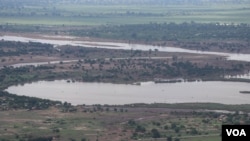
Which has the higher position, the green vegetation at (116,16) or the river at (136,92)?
the green vegetation at (116,16)

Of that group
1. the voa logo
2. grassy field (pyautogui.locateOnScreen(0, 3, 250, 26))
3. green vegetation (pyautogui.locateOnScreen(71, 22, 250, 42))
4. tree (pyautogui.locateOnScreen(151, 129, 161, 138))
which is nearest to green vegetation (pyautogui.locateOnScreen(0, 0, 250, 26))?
grassy field (pyautogui.locateOnScreen(0, 3, 250, 26))

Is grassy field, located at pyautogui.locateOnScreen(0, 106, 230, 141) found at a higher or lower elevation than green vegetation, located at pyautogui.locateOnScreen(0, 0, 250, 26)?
lower

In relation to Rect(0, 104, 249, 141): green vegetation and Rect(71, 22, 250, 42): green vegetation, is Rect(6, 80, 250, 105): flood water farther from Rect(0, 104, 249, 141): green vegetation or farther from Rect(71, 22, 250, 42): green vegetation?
Rect(71, 22, 250, 42): green vegetation

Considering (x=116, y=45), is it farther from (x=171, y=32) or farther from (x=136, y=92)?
(x=136, y=92)

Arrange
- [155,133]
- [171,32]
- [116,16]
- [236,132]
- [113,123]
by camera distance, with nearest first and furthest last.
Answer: [236,132]
[155,133]
[113,123]
[171,32]
[116,16]

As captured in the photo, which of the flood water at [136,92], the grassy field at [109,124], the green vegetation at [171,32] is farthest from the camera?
the green vegetation at [171,32]

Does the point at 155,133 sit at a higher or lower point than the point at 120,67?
lower

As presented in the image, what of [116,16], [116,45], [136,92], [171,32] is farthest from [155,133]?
[116,16]

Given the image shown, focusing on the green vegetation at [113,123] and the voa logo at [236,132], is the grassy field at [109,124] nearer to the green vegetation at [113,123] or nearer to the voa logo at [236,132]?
the green vegetation at [113,123]

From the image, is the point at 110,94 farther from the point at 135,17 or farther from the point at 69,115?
the point at 135,17

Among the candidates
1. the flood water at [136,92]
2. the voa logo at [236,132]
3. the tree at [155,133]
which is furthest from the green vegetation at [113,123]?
the voa logo at [236,132]
